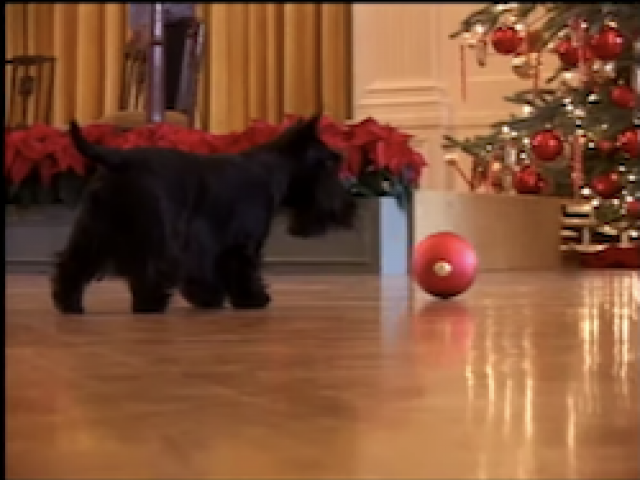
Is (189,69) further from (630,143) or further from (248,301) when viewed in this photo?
(248,301)

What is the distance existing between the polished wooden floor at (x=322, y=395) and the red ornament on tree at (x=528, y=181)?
5.30 ft

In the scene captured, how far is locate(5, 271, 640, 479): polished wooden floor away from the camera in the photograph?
63 cm

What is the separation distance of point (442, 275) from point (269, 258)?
1.05 m

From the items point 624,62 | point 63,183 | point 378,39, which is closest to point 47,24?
point 378,39

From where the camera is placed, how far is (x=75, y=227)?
1.67 meters

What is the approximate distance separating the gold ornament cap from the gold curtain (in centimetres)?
337

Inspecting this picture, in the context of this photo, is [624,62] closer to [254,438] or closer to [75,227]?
[75,227]

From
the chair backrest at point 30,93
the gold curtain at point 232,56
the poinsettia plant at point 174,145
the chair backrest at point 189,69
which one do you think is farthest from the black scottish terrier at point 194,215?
the gold curtain at point 232,56

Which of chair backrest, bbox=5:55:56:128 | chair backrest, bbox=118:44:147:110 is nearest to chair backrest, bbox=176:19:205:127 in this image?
chair backrest, bbox=118:44:147:110

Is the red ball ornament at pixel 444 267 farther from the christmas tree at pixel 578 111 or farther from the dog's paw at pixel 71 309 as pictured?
the christmas tree at pixel 578 111

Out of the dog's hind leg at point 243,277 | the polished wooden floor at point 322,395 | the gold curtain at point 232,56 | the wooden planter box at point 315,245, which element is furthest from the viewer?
the gold curtain at point 232,56

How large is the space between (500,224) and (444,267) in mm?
1649

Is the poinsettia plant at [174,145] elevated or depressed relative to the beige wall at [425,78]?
depressed

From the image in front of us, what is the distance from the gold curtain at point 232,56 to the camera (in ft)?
18.1
